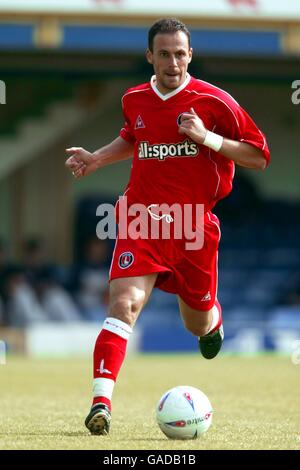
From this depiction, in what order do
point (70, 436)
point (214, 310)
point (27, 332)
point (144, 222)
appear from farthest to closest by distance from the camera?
point (27, 332)
point (214, 310)
point (144, 222)
point (70, 436)

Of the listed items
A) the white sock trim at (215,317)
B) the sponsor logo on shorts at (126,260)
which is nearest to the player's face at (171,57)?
the sponsor logo on shorts at (126,260)

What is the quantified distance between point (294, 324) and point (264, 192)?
5.46 m

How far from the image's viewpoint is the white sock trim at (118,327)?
693 centimetres

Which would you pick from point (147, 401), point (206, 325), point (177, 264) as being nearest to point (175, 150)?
point (177, 264)

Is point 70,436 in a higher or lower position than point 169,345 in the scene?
lower

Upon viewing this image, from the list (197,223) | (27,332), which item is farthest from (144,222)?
(27,332)

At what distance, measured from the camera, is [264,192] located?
2434 cm

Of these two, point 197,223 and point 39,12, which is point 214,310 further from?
Answer: point 39,12

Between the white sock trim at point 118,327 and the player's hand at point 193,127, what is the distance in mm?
1186

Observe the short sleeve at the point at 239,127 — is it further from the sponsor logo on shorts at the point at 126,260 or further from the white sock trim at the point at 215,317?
the white sock trim at the point at 215,317

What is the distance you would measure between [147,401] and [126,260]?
291 cm

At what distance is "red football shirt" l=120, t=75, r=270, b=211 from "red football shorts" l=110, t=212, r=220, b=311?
0.89 ft

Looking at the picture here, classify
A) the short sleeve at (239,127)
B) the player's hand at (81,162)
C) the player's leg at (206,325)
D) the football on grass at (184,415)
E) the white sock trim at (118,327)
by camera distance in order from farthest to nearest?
the player's leg at (206,325)
the player's hand at (81,162)
the short sleeve at (239,127)
the white sock trim at (118,327)
the football on grass at (184,415)

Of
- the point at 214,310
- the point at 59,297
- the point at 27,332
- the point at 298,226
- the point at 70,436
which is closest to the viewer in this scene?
the point at 70,436
